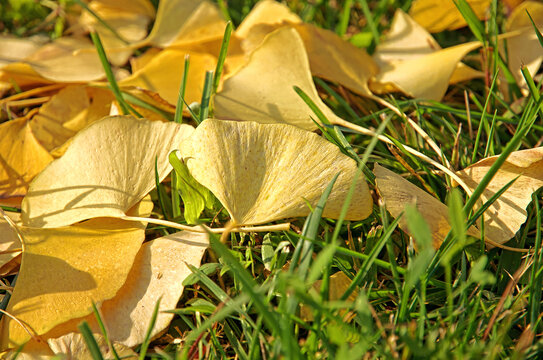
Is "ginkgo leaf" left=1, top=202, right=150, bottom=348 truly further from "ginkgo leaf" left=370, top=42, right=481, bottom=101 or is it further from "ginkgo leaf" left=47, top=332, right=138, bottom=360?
"ginkgo leaf" left=370, top=42, right=481, bottom=101

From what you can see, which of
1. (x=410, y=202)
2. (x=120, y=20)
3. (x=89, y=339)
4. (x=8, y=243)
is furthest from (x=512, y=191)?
(x=120, y=20)

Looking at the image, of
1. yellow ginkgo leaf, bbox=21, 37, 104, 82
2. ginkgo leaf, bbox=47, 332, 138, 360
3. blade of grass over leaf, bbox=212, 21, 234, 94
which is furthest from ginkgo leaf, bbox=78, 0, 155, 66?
ginkgo leaf, bbox=47, 332, 138, 360

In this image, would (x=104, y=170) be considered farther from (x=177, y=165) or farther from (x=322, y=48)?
(x=322, y=48)

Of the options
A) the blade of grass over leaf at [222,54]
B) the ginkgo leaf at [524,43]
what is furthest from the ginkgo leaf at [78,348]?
the ginkgo leaf at [524,43]

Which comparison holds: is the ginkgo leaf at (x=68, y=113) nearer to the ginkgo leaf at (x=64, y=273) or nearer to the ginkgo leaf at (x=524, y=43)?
the ginkgo leaf at (x=64, y=273)

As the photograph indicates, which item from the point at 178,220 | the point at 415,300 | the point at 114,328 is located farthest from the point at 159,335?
the point at 415,300
